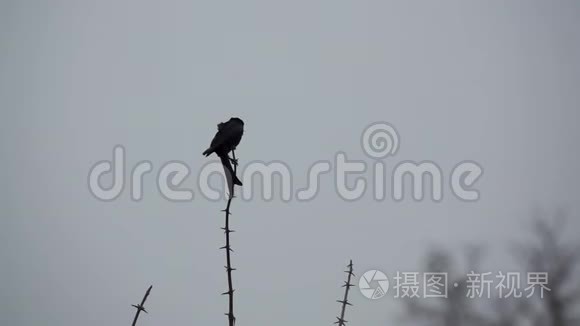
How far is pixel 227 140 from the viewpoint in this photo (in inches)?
153

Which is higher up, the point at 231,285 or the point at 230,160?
the point at 230,160

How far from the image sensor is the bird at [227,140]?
3676 mm

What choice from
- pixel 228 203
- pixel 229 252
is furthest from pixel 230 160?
pixel 229 252

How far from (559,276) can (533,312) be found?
779mm

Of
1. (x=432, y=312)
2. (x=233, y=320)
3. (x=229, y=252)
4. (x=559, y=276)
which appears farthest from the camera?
(x=432, y=312)

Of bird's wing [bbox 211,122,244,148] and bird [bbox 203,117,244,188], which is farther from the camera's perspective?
bird's wing [bbox 211,122,244,148]

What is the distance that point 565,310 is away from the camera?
10281 mm

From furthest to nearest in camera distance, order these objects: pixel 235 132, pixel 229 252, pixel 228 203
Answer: pixel 235 132, pixel 228 203, pixel 229 252

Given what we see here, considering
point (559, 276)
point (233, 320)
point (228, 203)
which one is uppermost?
point (559, 276)

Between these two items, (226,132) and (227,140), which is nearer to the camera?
(227,140)

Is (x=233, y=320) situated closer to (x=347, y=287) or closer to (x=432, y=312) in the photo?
(x=347, y=287)

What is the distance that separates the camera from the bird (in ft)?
12.1

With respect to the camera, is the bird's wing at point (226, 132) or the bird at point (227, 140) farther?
the bird's wing at point (226, 132)

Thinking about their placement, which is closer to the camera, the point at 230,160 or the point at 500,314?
the point at 230,160
